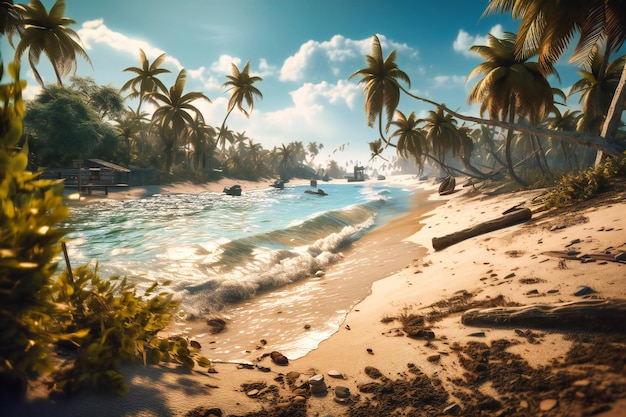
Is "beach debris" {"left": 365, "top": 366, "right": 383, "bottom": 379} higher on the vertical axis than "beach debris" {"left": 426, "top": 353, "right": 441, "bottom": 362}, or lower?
lower

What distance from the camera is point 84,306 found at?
7.46ft

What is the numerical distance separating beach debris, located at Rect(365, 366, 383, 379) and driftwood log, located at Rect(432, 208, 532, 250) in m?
6.26

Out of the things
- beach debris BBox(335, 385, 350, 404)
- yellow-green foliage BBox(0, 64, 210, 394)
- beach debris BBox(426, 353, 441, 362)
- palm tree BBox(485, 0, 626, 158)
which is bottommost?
beach debris BBox(335, 385, 350, 404)

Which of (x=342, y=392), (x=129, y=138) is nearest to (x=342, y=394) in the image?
(x=342, y=392)

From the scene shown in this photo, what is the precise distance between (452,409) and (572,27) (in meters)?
13.1

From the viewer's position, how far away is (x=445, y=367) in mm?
2658

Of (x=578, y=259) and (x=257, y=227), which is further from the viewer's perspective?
(x=257, y=227)

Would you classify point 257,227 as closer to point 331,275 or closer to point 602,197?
point 331,275

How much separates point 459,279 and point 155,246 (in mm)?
9958

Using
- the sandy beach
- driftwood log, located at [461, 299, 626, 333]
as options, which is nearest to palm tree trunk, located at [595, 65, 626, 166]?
the sandy beach

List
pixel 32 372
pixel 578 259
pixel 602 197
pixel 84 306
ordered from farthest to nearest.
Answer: pixel 602 197 < pixel 578 259 < pixel 84 306 < pixel 32 372

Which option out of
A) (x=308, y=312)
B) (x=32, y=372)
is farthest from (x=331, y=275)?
(x=32, y=372)

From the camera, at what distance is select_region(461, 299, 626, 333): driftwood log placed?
8.13 ft

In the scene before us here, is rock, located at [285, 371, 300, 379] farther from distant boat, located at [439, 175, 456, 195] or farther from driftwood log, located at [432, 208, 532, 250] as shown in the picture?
distant boat, located at [439, 175, 456, 195]
